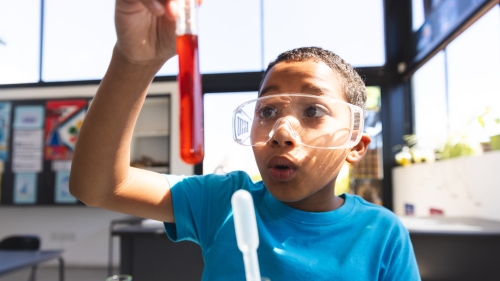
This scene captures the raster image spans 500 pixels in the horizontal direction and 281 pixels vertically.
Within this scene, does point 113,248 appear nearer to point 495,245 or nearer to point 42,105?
point 42,105

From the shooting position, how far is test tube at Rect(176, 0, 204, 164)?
0.32m

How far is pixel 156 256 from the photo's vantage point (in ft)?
5.87

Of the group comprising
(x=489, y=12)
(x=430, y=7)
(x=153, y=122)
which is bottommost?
(x=153, y=122)

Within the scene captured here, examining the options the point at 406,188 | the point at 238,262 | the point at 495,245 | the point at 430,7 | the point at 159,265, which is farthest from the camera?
the point at 406,188

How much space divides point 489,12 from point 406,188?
6.10 ft

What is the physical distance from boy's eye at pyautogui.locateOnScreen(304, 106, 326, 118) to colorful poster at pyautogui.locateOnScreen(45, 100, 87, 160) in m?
4.71

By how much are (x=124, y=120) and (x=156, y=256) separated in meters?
1.38

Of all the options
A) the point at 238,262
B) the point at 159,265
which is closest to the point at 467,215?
the point at 159,265

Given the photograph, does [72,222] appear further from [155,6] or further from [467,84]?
[155,6]

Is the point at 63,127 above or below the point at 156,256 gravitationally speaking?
above

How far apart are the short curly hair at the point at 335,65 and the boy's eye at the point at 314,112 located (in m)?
0.11

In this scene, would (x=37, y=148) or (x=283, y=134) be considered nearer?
(x=283, y=134)

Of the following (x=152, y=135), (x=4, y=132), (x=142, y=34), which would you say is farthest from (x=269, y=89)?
(x=4, y=132)

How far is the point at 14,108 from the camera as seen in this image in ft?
16.7
